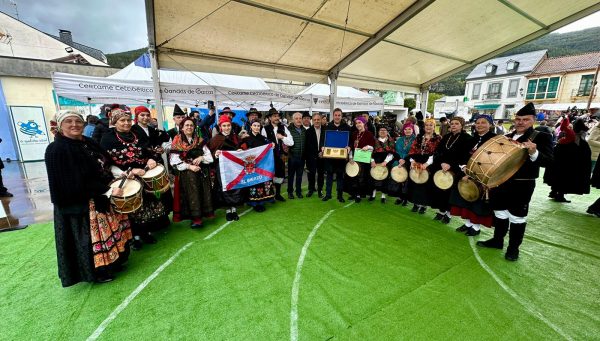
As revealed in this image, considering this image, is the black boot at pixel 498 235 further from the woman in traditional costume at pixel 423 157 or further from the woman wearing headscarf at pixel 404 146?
the woman wearing headscarf at pixel 404 146

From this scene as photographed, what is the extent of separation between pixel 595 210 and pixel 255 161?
688 centimetres

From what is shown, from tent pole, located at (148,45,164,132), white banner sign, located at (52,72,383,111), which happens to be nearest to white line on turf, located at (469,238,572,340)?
tent pole, located at (148,45,164,132)

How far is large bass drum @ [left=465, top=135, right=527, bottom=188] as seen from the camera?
2.89 m

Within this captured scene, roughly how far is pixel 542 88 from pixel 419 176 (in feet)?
116

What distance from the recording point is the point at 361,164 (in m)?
5.39

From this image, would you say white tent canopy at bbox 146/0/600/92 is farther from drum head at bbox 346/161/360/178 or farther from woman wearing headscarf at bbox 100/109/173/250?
drum head at bbox 346/161/360/178

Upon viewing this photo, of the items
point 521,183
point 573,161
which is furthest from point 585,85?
point 521,183

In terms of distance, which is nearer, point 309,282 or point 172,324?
point 172,324

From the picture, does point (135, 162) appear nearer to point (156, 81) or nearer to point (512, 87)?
point (156, 81)

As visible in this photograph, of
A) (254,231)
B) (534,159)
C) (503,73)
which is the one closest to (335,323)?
(254,231)

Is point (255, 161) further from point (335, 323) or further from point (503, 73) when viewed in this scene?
point (503, 73)

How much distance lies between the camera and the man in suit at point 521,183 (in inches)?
119

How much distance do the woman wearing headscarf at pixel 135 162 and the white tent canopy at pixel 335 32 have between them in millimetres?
2235

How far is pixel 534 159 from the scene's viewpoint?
9.92 feet
